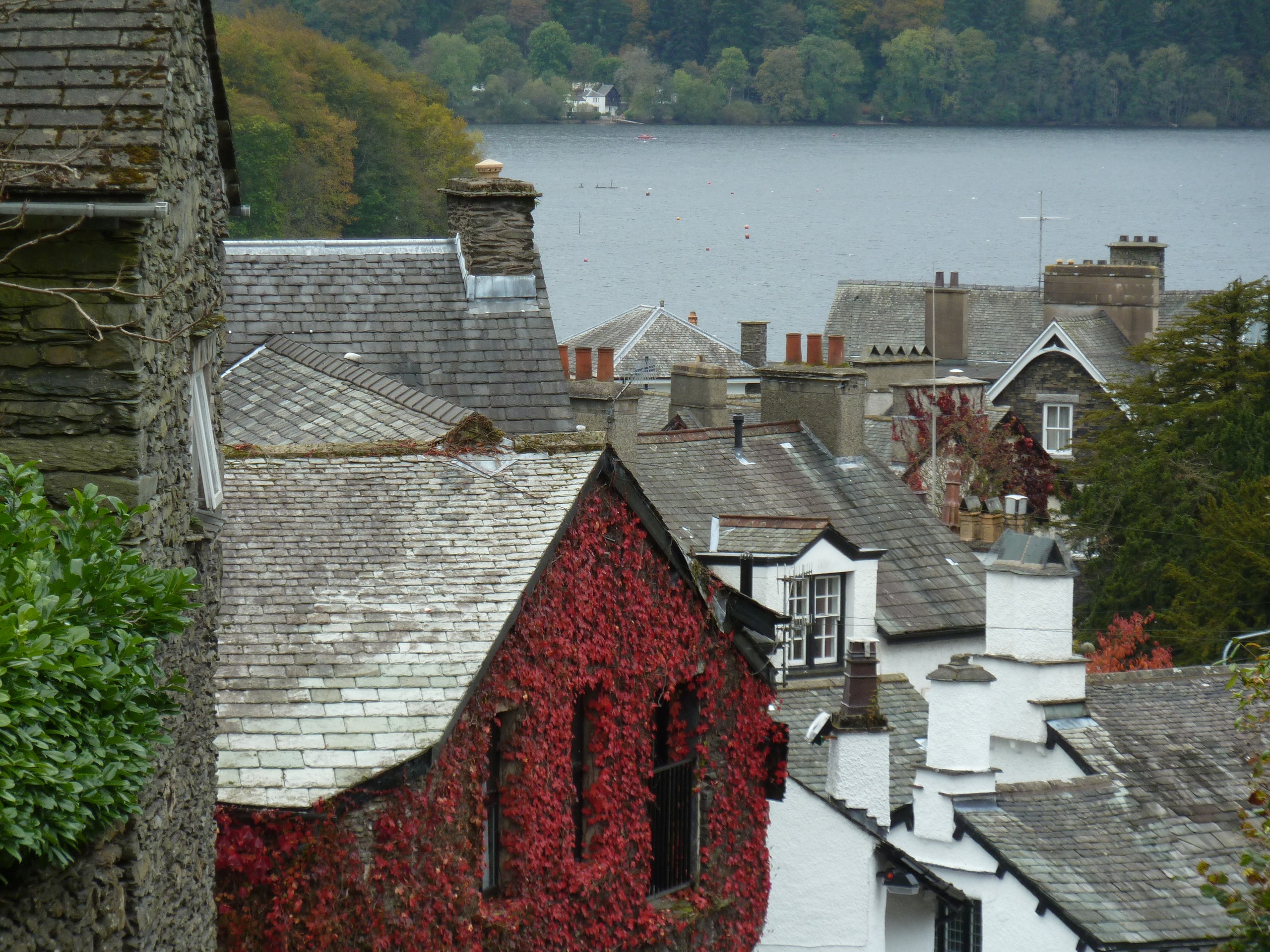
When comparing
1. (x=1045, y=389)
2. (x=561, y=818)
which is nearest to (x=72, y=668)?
(x=561, y=818)

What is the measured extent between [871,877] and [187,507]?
394 inches

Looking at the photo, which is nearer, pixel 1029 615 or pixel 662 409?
pixel 1029 615

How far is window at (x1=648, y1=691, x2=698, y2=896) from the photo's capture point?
1647 centimetres

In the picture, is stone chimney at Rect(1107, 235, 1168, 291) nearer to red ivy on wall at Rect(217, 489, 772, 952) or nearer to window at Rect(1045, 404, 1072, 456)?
window at Rect(1045, 404, 1072, 456)

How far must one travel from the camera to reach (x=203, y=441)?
11969mm

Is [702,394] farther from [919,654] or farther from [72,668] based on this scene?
[72,668]

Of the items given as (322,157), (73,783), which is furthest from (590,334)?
(73,783)

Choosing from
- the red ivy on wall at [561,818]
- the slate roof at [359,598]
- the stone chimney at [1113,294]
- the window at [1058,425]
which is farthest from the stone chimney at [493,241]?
the stone chimney at [1113,294]

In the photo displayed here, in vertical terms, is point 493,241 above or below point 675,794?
above

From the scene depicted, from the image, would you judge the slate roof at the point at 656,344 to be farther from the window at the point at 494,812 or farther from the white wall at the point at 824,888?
the window at the point at 494,812

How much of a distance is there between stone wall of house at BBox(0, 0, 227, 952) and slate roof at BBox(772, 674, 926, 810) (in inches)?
368

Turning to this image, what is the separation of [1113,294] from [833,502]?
3817 centimetres

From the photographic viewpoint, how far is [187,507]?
1097 centimetres

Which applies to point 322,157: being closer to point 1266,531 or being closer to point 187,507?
point 1266,531
